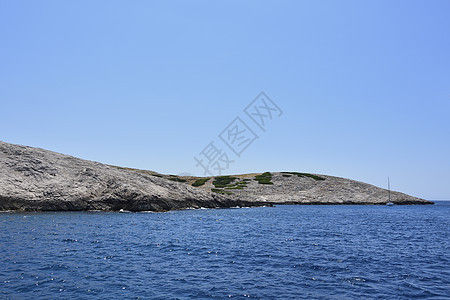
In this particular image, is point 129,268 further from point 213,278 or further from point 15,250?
point 15,250

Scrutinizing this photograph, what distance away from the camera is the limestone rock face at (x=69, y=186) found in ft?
187

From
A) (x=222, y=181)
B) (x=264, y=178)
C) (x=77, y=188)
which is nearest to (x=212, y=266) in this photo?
(x=77, y=188)

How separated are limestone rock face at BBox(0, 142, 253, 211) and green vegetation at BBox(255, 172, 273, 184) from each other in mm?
64222

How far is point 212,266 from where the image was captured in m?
21.4

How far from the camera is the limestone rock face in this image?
56906mm

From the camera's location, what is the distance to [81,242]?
93.2 feet

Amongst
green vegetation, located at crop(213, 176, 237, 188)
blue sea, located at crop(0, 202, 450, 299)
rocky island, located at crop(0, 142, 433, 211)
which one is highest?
green vegetation, located at crop(213, 176, 237, 188)

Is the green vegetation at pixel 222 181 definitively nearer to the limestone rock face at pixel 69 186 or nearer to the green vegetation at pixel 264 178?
the green vegetation at pixel 264 178

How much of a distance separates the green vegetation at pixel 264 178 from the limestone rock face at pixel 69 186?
64222 millimetres

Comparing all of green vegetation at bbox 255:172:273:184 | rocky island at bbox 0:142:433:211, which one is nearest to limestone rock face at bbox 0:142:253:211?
rocky island at bbox 0:142:433:211

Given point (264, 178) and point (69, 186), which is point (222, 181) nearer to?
point (264, 178)

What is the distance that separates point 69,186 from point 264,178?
95.5m

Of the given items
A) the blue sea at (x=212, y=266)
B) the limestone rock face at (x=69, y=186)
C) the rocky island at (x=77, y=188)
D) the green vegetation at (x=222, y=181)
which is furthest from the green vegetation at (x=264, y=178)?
the blue sea at (x=212, y=266)

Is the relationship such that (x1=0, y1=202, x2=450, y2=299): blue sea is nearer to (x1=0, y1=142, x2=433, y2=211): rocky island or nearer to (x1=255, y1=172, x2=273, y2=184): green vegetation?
(x1=0, y1=142, x2=433, y2=211): rocky island
